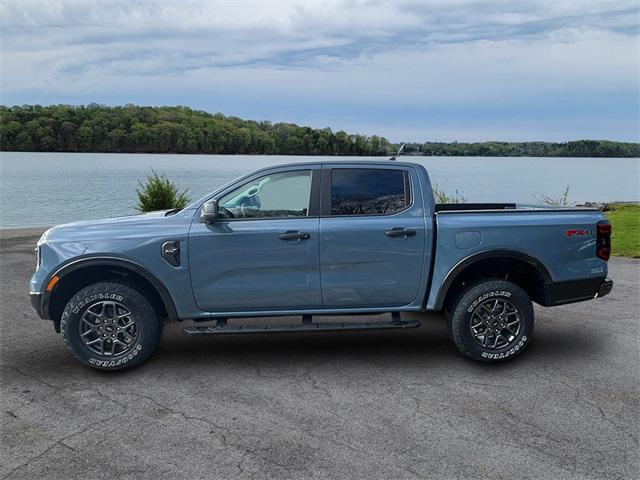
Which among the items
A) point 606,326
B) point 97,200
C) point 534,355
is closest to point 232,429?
point 534,355

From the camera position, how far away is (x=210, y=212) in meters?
5.45

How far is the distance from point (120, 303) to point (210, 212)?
44.9 inches

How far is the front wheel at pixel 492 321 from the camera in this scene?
18.7 ft

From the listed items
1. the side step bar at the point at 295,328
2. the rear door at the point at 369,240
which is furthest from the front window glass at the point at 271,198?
the side step bar at the point at 295,328

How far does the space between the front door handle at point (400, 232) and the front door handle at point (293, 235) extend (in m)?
0.73

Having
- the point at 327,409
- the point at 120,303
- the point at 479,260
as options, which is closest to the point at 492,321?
the point at 479,260

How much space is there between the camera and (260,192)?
19.1 ft

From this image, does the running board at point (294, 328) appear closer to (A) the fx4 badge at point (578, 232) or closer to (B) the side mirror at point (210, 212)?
(B) the side mirror at point (210, 212)

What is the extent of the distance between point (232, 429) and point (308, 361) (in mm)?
1624

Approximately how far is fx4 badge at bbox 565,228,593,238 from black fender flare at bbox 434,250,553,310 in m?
0.38

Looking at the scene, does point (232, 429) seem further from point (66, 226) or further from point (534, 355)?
point (534, 355)

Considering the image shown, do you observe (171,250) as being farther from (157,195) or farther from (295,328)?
(157,195)

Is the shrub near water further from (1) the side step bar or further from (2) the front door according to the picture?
(1) the side step bar

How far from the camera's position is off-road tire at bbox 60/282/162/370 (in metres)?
5.50
